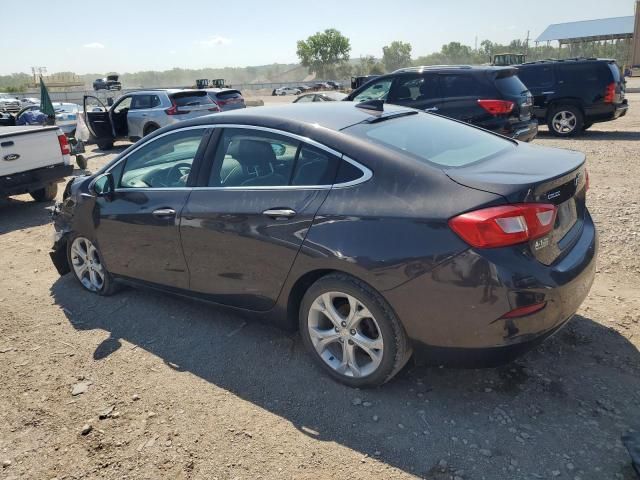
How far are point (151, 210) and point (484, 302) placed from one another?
2.50 metres

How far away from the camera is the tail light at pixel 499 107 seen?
8.14 m

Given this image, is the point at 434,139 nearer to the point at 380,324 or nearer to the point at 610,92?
the point at 380,324

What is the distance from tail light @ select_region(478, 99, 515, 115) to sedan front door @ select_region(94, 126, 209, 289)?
593 cm

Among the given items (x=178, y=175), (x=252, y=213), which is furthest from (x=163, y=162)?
(x=252, y=213)

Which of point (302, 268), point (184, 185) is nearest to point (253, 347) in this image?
point (302, 268)

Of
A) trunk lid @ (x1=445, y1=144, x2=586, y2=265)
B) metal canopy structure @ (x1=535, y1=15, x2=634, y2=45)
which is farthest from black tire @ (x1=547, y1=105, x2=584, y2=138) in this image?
metal canopy structure @ (x1=535, y1=15, x2=634, y2=45)

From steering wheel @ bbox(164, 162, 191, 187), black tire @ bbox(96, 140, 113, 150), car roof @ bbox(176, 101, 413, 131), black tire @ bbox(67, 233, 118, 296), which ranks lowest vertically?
black tire @ bbox(67, 233, 118, 296)

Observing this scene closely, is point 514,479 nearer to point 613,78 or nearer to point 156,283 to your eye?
point 156,283

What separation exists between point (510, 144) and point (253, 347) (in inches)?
89.9

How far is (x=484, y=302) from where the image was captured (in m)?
2.48

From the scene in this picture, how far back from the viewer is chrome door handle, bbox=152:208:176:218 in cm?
366

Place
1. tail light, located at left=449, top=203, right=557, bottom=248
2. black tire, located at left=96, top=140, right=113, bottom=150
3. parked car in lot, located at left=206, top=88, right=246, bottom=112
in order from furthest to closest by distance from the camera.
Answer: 1. parked car in lot, located at left=206, top=88, right=246, bottom=112
2. black tire, located at left=96, top=140, right=113, bottom=150
3. tail light, located at left=449, top=203, right=557, bottom=248

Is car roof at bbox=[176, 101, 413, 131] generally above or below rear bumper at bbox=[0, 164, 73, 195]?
above

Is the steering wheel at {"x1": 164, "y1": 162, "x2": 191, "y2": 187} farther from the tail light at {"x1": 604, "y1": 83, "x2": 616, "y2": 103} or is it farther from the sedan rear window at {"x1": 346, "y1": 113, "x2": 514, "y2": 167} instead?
the tail light at {"x1": 604, "y1": 83, "x2": 616, "y2": 103}
